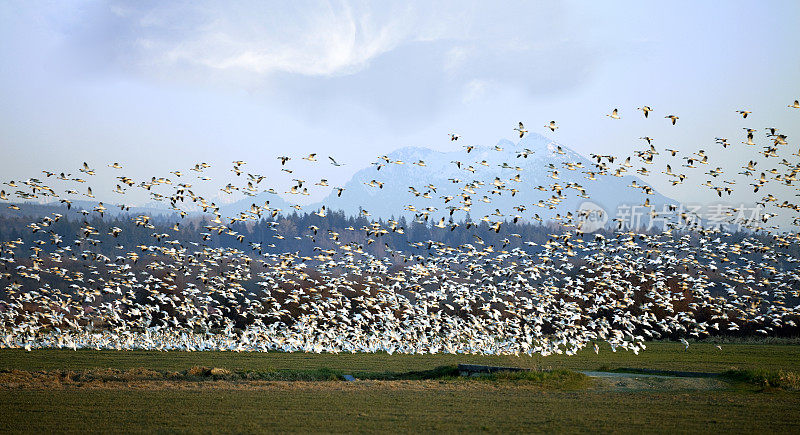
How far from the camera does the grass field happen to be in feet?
61.9

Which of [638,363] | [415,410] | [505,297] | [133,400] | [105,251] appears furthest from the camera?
[105,251]

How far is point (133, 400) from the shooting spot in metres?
23.8

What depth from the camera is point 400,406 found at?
22.8 meters

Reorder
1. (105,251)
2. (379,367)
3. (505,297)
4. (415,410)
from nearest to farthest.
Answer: (415,410), (379,367), (505,297), (105,251)

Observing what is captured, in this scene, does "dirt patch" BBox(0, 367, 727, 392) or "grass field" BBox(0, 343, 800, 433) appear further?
"dirt patch" BBox(0, 367, 727, 392)

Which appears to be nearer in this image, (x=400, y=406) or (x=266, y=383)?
(x=400, y=406)

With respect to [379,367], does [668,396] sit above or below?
above

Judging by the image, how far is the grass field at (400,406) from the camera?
18.9 m

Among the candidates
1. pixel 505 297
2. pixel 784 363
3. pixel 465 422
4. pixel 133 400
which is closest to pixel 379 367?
pixel 133 400

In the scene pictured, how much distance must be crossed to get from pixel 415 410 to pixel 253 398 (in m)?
5.81

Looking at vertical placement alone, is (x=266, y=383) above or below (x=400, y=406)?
below

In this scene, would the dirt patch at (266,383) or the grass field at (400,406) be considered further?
the dirt patch at (266,383)

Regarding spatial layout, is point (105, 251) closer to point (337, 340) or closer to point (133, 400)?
point (337, 340)

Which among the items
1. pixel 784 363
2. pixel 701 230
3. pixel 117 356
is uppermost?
pixel 701 230
